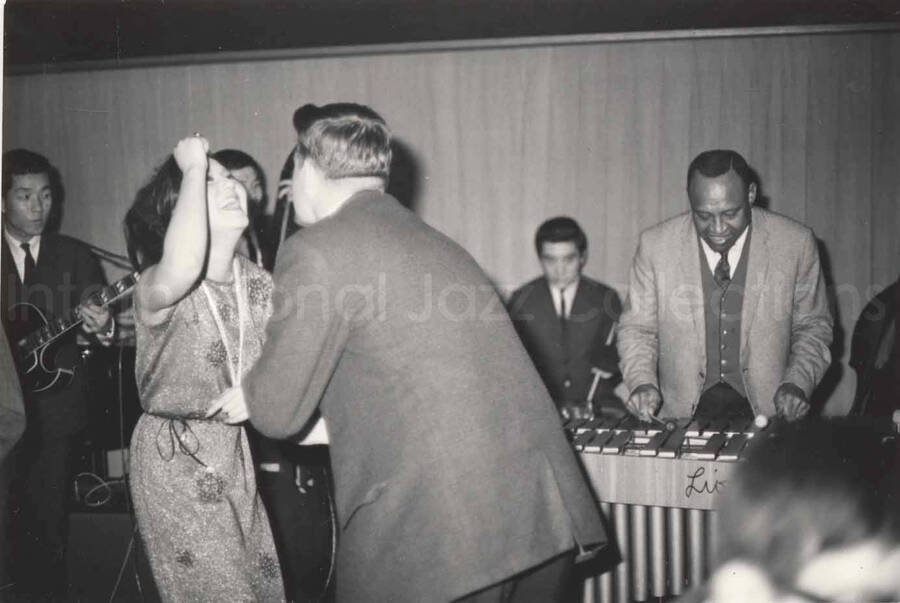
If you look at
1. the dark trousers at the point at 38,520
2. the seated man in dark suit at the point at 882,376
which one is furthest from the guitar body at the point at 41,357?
the seated man in dark suit at the point at 882,376

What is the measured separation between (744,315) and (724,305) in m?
0.09

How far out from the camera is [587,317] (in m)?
4.93

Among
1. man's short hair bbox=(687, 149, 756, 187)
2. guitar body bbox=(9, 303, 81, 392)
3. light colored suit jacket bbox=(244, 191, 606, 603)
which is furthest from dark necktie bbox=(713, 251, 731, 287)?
guitar body bbox=(9, 303, 81, 392)

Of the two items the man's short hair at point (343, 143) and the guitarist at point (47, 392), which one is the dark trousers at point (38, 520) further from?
the man's short hair at point (343, 143)

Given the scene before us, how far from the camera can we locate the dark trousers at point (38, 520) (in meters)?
3.77

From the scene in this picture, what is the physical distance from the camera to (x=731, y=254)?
3461 mm

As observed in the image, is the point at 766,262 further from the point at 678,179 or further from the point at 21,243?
the point at 21,243

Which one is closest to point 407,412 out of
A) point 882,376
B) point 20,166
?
point 882,376

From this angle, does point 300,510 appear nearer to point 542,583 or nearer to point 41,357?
point 41,357

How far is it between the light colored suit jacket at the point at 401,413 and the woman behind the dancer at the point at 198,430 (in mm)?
548

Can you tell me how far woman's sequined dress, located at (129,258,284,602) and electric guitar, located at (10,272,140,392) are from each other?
5.91 ft

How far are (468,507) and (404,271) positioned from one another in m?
0.47

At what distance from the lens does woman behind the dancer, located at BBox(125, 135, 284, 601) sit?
208 centimetres

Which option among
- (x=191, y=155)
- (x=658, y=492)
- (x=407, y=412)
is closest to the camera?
(x=407, y=412)
